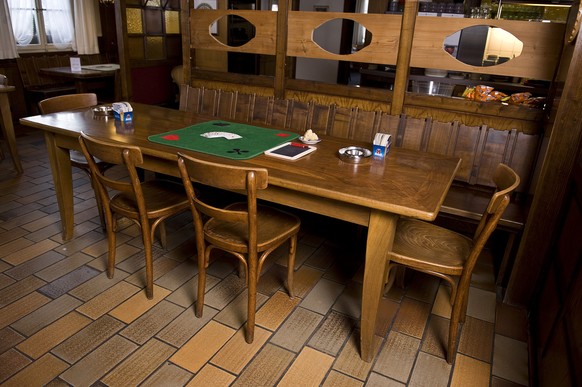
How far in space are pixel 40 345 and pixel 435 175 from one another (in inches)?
80.6

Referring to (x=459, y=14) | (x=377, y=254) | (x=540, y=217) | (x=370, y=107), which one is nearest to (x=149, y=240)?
(x=377, y=254)

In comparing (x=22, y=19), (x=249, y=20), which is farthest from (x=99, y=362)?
(x=22, y=19)

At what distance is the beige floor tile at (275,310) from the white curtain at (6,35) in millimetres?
5496

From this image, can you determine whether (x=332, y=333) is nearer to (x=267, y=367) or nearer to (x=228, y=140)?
(x=267, y=367)

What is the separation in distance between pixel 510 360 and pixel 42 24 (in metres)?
7.21

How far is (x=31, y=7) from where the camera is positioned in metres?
6.21

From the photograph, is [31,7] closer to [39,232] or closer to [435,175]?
[39,232]

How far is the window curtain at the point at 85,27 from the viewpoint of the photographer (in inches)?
258

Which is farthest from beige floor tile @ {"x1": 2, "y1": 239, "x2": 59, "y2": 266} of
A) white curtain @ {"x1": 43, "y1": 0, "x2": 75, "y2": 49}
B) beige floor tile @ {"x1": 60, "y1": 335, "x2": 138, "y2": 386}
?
white curtain @ {"x1": 43, "y1": 0, "x2": 75, "y2": 49}

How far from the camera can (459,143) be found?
2.81 m

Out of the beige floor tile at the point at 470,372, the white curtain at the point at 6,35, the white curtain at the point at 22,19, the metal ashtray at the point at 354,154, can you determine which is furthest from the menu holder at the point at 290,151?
the white curtain at the point at 22,19

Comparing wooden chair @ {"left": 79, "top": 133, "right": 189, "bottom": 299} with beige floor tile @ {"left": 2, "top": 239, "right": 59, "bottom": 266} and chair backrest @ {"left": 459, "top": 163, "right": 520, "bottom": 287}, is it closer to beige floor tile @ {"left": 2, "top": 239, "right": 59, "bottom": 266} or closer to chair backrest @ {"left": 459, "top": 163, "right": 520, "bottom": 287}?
beige floor tile @ {"left": 2, "top": 239, "right": 59, "bottom": 266}

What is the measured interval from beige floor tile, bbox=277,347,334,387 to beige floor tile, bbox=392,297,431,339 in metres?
0.46

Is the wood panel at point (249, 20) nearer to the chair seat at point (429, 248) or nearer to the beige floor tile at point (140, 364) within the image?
the chair seat at point (429, 248)
